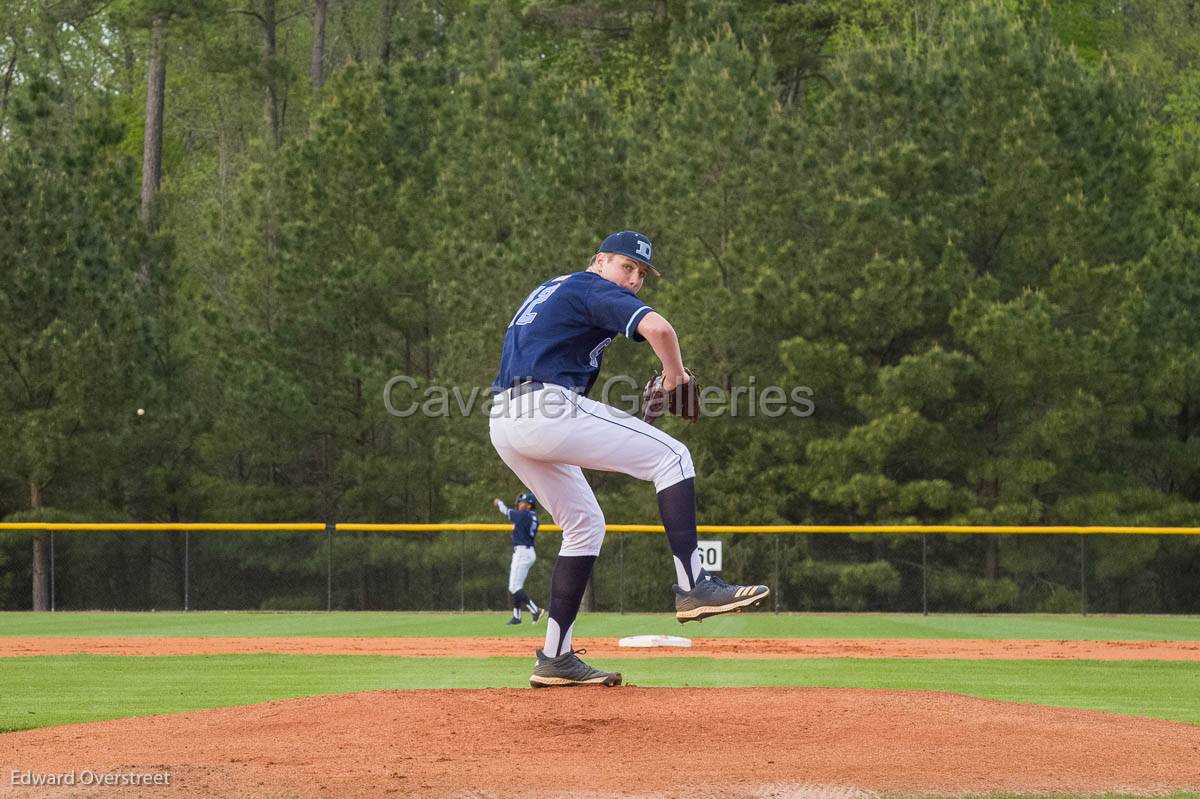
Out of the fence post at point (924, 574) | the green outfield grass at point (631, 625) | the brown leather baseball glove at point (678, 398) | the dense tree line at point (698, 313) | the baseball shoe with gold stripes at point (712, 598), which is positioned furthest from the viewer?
the dense tree line at point (698, 313)

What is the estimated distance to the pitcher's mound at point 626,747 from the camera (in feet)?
15.9

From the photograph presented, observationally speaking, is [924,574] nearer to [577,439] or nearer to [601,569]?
[601,569]

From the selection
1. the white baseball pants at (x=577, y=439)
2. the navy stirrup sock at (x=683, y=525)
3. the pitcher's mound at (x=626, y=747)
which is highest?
the white baseball pants at (x=577, y=439)

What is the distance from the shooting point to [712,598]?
19.9ft

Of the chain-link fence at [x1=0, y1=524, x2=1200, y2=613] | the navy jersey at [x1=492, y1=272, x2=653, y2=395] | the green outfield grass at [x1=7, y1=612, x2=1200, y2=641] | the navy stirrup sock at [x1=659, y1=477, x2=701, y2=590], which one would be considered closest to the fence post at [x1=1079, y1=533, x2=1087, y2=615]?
the chain-link fence at [x1=0, y1=524, x2=1200, y2=613]

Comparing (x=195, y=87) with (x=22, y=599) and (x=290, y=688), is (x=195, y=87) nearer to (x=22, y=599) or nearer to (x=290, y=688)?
(x=22, y=599)

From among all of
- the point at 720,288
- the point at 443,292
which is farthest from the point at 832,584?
the point at 443,292

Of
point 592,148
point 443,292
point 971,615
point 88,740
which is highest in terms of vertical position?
point 592,148

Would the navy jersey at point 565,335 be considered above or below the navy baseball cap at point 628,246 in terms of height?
below

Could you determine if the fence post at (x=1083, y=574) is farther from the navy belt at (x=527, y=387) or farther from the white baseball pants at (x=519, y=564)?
the navy belt at (x=527, y=387)

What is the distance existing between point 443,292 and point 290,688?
15.5 m

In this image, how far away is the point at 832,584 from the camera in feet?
72.9

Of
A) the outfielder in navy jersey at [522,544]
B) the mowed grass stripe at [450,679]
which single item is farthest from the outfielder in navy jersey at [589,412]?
the outfielder in navy jersey at [522,544]

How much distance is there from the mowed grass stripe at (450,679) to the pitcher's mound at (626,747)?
2459 millimetres
